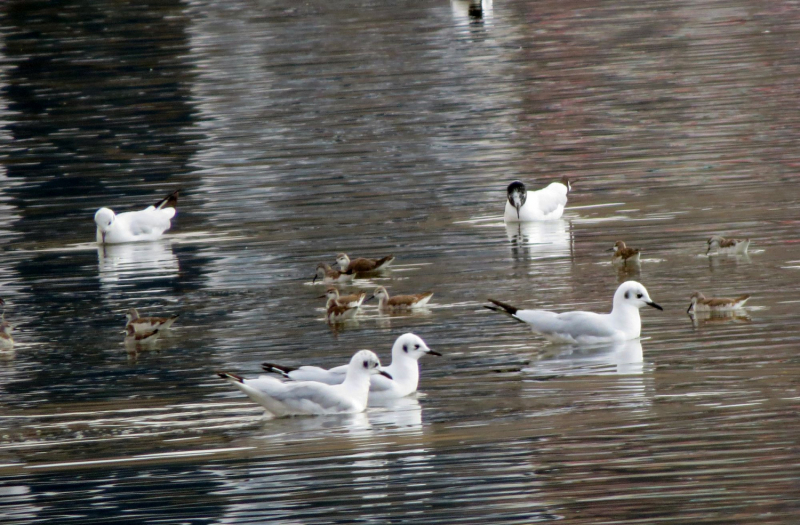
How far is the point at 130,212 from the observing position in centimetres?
1859

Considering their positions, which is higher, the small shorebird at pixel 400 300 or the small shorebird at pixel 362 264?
the small shorebird at pixel 362 264

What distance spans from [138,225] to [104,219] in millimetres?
593

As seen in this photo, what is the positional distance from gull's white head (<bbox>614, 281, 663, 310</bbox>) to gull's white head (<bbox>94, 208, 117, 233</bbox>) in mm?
7860

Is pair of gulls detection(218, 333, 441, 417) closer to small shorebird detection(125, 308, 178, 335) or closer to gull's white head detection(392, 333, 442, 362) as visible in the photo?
gull's white head detection(392, 333, 442, 362)

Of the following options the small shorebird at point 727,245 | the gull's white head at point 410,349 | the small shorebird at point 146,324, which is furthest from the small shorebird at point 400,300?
the small shorebird at point 727,245

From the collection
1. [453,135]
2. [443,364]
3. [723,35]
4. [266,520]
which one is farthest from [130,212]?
[723,35]

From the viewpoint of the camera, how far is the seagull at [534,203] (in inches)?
674

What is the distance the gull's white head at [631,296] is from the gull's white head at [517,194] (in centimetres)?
530

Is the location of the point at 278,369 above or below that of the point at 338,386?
above

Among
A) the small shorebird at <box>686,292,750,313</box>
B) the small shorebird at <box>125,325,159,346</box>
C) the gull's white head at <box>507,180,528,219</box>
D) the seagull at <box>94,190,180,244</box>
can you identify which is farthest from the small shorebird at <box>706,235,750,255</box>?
the seagull at <box>94,190,180,244</box>

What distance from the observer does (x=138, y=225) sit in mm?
18266

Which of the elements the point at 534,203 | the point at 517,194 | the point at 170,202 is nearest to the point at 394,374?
the point at 517,194

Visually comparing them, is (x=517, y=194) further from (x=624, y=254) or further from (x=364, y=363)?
(x=364, y=363)

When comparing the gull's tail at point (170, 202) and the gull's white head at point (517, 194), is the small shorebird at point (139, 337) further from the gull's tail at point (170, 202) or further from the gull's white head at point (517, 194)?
the gull's tail at point (170, 202)
